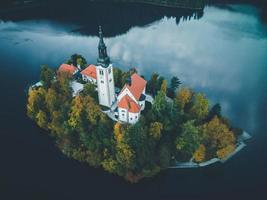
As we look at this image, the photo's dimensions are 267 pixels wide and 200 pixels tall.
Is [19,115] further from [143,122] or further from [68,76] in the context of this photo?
[143,122]

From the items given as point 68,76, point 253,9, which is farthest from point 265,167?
point 253,9

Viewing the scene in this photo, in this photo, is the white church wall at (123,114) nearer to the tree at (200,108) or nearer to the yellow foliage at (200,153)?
the tree at (200,108)

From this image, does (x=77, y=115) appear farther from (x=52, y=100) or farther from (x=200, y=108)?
(x=200, y=108)

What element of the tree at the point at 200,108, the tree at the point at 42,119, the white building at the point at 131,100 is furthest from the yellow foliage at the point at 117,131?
the tree at the point at 42,119

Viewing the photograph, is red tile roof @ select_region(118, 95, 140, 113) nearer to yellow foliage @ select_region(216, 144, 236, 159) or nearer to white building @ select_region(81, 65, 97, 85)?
white building @ select_region(81, 65, 97, 85)

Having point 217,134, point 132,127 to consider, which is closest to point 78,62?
point 132,127
